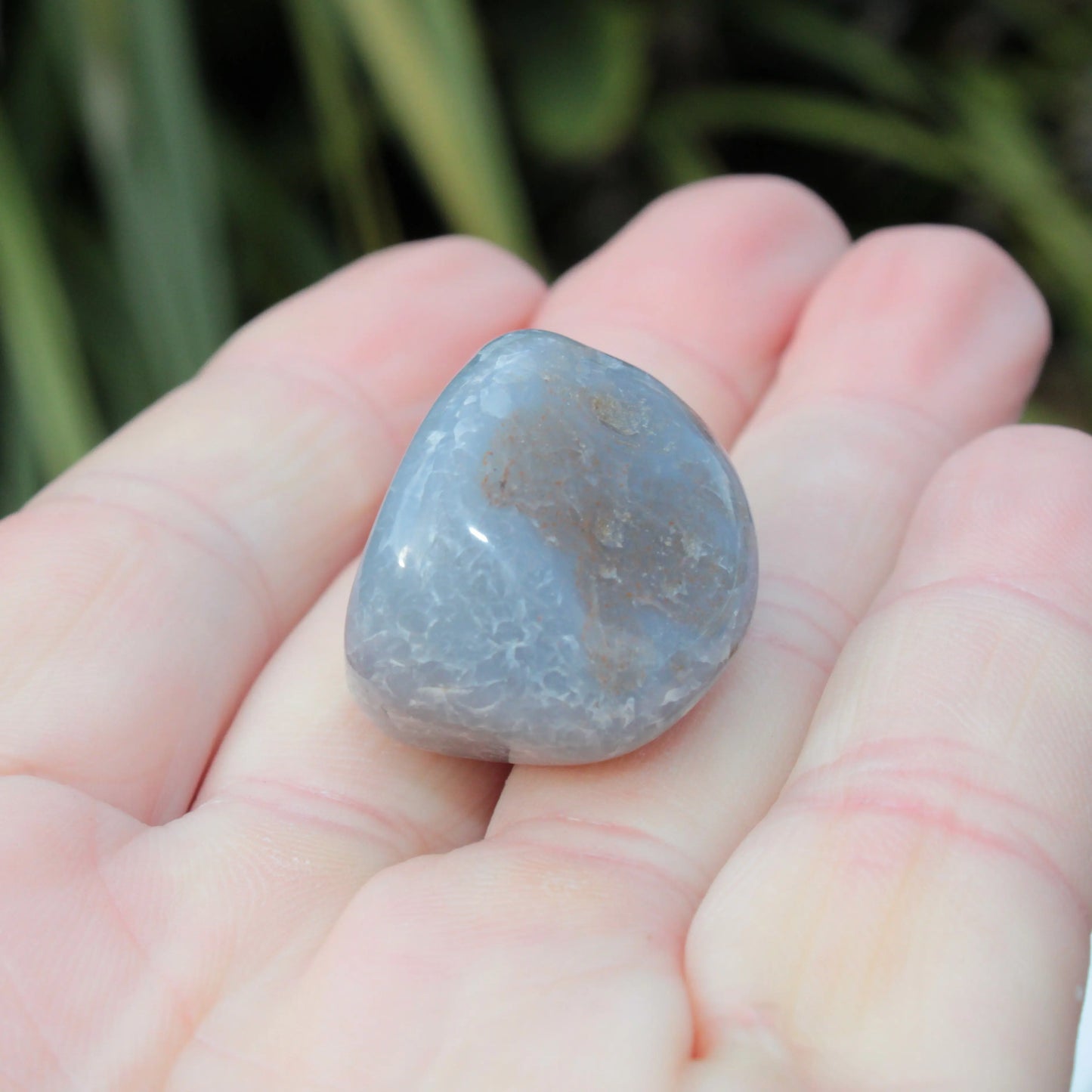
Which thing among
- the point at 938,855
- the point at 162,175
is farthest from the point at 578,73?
the point at 938,855

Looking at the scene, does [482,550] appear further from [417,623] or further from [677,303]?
[677,303]

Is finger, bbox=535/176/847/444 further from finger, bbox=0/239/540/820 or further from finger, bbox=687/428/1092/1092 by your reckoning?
finger, bbox=687/428/1092/1092

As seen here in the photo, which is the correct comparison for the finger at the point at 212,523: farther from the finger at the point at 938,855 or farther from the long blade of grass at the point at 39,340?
the finger at the point at 938,855

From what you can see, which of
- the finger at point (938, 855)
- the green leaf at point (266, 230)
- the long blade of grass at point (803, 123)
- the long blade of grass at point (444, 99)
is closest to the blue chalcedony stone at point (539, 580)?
the finger at point (938, 855)

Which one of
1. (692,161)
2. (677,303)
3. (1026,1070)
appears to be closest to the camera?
(1026,1070)

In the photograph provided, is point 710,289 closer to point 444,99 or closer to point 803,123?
point 444,99

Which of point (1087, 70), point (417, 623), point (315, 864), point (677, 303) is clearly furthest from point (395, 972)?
point (1087, 70)

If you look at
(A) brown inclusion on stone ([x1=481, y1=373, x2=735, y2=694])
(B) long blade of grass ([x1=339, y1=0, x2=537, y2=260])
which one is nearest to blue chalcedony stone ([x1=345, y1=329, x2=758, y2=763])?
(A) brown inclusion on stone ([x1=481, y1=373, x2=735, y2=694])
